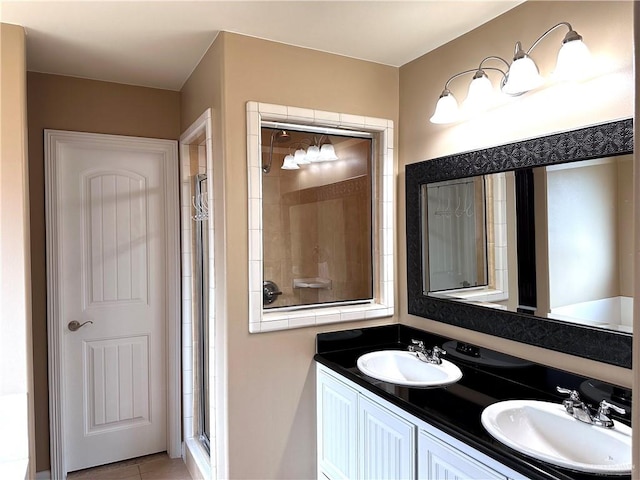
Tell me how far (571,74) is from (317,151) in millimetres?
1280

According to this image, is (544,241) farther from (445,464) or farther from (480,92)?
(445,464)

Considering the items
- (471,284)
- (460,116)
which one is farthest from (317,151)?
(471,284)

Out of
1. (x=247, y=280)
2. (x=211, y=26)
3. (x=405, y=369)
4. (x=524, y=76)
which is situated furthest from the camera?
(x=405, y=369)

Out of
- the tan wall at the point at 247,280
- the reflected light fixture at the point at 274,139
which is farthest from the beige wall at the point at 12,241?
the reflected light fixture at the point at 274,139

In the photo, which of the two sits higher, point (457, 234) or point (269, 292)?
point (457, 234)

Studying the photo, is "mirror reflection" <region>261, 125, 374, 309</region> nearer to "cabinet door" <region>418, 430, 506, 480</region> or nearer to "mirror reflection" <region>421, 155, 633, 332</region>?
"mirror reflection" <region>421, 155, 633, 332</region>

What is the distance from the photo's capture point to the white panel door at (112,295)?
2775mm

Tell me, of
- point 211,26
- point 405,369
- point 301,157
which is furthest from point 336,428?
point 211,26

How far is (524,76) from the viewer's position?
172 cm

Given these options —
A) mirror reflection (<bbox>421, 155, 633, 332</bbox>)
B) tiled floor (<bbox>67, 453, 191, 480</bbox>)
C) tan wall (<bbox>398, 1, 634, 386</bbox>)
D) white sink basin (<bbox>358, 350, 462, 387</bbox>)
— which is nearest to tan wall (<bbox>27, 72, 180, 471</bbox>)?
tiled floor (<bbox>67, 453, 191, 480</bbox>)

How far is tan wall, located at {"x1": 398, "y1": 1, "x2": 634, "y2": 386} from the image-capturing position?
158cm

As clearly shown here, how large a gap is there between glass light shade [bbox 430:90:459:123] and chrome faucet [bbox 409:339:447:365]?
1.12 metres

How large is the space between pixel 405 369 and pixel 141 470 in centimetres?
186

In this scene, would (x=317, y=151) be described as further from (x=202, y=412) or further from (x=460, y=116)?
(x=202, y=412)
